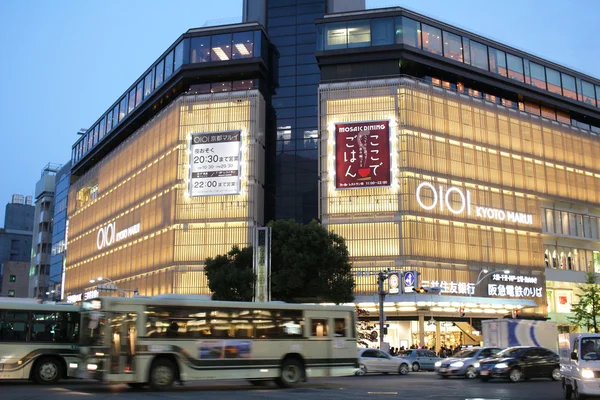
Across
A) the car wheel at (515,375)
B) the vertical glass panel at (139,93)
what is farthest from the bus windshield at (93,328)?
the vertical glass panel at (139,93)

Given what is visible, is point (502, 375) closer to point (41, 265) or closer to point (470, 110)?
point (470, 110)

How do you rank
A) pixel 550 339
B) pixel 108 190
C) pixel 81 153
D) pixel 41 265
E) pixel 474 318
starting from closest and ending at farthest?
1. pixel 550 339
2. pixel 474 318
3. pixel 108 190
4. pixel 81 153
5. pixel 41 265

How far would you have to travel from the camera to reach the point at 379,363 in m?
39.6

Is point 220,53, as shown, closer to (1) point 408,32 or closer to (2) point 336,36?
(2) point 336,36

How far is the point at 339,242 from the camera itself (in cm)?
5084

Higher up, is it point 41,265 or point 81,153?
point 81,153

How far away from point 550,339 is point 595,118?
49.0m

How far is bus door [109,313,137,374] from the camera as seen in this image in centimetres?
2289

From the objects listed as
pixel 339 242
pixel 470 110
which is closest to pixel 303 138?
pixel 470 110

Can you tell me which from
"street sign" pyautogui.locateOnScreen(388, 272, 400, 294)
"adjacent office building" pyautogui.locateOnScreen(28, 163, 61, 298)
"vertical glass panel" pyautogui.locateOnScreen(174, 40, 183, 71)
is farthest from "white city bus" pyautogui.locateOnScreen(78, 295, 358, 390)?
"adjacent office building" pyautogui.locateOnScreen(28, 163, 61, 298)

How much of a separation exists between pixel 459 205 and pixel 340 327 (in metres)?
42.4

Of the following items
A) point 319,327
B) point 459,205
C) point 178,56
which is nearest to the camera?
point 319,327

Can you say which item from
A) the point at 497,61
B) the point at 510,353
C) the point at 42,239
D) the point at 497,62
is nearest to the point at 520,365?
the point at 510,353

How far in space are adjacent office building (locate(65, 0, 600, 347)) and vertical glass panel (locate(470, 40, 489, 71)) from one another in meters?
0.24
